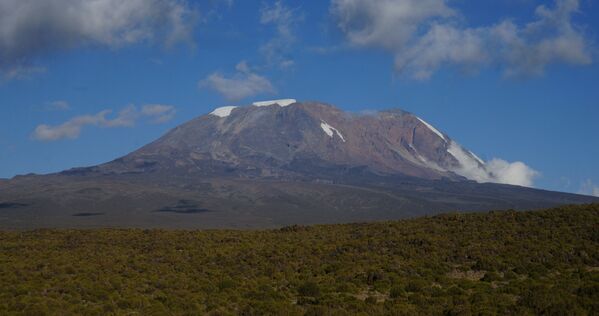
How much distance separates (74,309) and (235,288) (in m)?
7.34

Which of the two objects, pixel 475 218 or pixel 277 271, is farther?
pixel 475 218

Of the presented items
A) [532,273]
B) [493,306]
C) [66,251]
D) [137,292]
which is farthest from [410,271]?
[66,251]

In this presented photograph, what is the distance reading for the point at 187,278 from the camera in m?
34.0

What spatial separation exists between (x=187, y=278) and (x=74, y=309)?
7.57 metres

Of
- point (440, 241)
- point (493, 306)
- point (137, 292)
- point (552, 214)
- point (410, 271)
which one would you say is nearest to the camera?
point (493, 306)

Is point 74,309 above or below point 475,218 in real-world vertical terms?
below

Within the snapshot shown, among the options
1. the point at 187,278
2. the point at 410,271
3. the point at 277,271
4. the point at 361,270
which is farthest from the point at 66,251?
the point at 410,271

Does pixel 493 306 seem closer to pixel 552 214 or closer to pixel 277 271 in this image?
pixel 277 271

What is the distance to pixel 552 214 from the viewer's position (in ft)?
148

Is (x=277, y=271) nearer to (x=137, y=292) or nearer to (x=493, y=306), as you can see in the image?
(x=137, y=292)

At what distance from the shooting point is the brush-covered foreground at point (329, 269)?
89.0ft

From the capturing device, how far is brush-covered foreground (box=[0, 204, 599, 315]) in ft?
89.0

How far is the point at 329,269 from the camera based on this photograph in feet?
117

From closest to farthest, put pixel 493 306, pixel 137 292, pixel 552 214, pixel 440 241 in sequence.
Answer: pixel 493 306 < pixel 137 292 < pixel 440 241 < pixel 552 214
